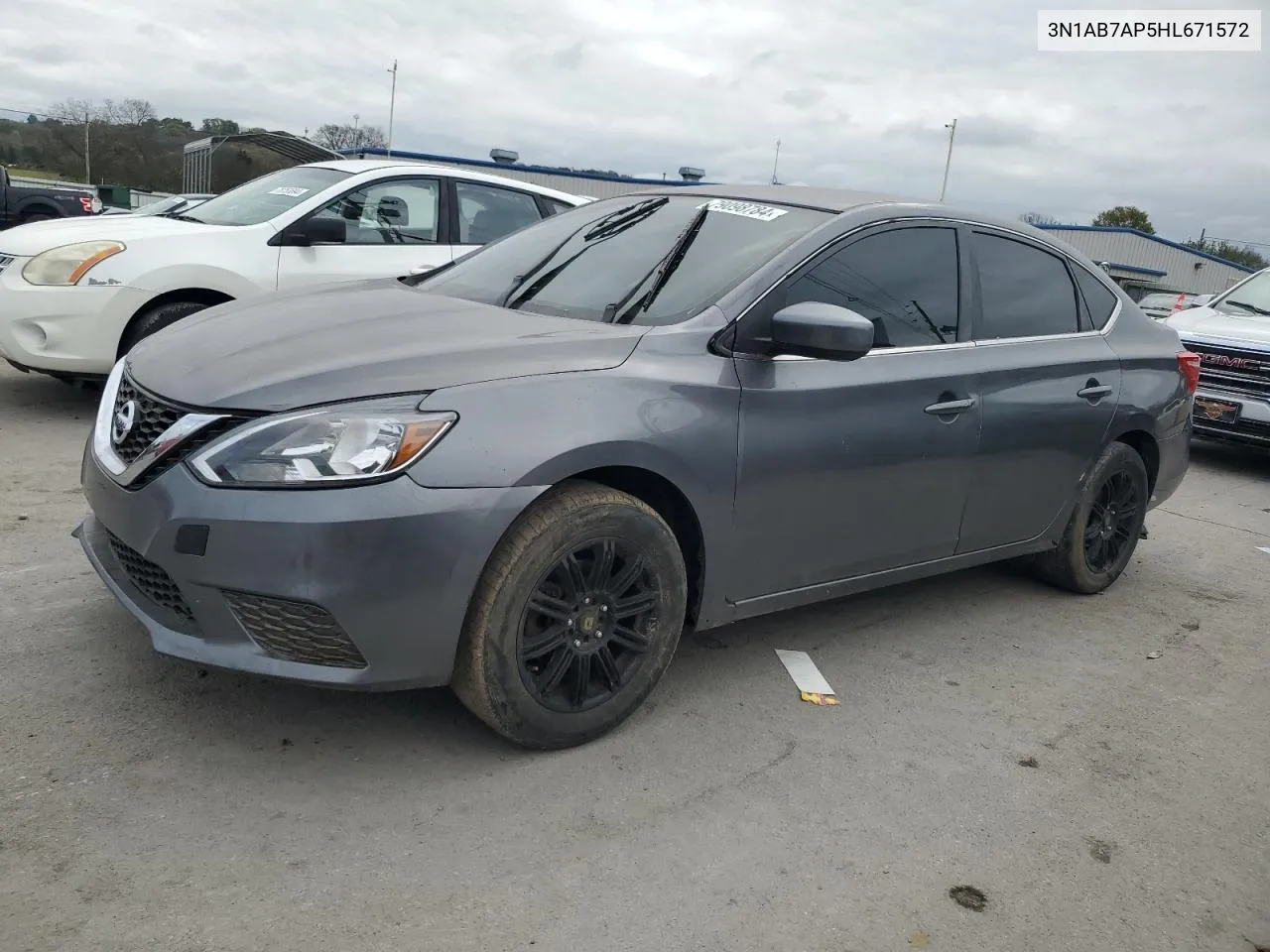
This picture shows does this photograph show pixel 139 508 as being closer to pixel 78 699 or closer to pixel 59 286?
pixel 78 699

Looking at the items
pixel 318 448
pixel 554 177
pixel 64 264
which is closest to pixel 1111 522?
pixel 318 448

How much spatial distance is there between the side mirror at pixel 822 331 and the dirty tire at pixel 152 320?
13.6 ft

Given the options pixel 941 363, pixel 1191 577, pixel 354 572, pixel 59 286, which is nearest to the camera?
pixel 354 572

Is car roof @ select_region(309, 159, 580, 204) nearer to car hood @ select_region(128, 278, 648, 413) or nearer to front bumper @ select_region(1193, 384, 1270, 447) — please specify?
car hood @ select_region(128, 278, 648, 413)

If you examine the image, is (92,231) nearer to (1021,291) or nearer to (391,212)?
(391,212)

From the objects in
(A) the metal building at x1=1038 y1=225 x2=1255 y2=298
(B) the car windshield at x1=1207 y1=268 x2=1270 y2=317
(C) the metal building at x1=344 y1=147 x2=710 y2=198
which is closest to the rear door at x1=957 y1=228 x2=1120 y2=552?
(B) the car windshield at x1=1207 y1=268 x2=1270 y2=317

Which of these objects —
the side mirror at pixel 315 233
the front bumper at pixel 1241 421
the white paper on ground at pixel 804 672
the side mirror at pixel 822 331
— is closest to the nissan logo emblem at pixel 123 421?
the side mirror at pixel 822 331

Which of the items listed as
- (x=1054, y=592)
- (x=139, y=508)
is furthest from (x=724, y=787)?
(x=1054, y=592)

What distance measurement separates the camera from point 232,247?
6410 millimetres

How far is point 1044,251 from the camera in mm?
4535

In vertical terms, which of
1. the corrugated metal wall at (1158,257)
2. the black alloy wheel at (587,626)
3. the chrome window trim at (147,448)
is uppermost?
the corrugated metal wall at (1158,257)

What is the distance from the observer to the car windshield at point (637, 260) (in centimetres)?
334

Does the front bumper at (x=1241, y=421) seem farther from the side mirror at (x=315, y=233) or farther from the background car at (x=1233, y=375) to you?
the side mirror at (x=315, y=233)

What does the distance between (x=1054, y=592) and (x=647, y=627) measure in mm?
2762
